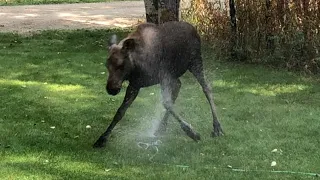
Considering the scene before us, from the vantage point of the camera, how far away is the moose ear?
6578 mm

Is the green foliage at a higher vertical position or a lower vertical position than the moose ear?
lower

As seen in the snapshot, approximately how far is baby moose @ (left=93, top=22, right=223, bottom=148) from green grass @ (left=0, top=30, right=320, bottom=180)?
15.0 inches

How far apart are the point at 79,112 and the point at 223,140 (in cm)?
225

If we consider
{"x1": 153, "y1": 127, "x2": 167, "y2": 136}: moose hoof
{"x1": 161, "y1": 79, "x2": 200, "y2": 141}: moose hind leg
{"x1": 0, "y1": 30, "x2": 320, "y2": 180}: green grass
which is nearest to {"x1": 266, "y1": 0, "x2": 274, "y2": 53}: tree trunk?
{"x1": 0, "y1": 30, "x2": 320, "y2": 180}: green grass

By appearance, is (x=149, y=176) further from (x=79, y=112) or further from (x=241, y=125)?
(x=79, y=112)

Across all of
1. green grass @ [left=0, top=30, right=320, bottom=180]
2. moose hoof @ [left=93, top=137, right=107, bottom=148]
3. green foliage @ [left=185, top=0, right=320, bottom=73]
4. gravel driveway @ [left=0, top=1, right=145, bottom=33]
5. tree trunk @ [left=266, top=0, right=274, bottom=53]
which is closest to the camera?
green grass @ [left=0, top=30, right=320, bottom=180]

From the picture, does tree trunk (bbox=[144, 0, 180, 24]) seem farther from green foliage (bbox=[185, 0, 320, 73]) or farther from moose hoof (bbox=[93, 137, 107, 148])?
moose hoof (bbox=[93, 137, 107, 148])

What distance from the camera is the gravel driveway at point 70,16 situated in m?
18.0

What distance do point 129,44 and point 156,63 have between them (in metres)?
0.49

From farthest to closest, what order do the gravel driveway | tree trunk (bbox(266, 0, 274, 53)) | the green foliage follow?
1. the gravel driveway
2. tree trunk (bbox(266, 0, 274, 53))
3. the green foliage

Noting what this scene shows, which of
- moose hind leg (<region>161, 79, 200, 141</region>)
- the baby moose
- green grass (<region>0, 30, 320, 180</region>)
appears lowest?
green grass (<region>0, 30, 320, 180</region>)

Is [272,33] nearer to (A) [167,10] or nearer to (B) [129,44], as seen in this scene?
(A) [167,10]

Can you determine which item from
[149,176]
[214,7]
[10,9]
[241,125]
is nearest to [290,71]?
[214,7]

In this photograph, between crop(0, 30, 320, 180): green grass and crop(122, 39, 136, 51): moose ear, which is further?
crop(122, 39, 136, 51): moose ear
